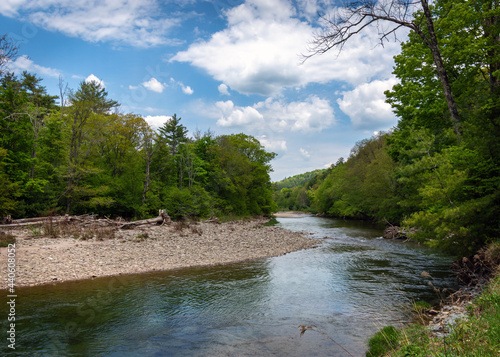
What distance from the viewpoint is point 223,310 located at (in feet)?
28.2

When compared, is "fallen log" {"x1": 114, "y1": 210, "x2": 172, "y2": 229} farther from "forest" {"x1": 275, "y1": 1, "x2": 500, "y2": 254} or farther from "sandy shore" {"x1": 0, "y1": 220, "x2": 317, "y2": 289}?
"forest" {"x1": 275, "y1": 1, "x2": 500, "y2": 254}

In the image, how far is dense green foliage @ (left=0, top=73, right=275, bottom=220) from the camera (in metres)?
21.4

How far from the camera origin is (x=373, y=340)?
6078 mm

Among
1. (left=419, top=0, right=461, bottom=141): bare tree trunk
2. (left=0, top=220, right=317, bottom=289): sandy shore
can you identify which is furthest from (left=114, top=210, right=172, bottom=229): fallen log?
(left=419, top=0, right=461, bottom=141): bare tree trunk

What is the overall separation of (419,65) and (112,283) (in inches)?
763

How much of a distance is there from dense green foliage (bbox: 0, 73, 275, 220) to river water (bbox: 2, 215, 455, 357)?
10.9 meters

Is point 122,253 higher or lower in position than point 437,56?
lower

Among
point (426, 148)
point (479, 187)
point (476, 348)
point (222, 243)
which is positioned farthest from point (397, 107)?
point (476, 348)

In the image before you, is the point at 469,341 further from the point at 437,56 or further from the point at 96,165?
the point at 96,165

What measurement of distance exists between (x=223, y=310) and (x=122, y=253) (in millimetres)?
8397

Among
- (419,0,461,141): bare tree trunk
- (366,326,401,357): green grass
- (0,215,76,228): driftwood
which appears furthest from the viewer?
(0,215,76,228): driftwood

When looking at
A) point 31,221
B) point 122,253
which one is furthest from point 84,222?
point 122,253

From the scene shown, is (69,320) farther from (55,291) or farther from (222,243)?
(222,243)

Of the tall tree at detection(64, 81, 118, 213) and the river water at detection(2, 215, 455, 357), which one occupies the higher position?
the tall tree at detection(64, 81, 118, 213)
